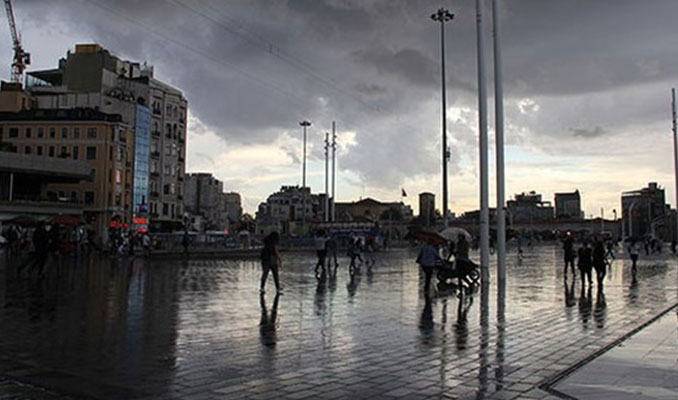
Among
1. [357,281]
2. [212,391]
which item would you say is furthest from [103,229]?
[212,391]

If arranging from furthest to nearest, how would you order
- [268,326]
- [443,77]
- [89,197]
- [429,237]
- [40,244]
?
1. [89,197]
2. [443,77]
3. [429,237]
4. [40,244]
5. [268,326]

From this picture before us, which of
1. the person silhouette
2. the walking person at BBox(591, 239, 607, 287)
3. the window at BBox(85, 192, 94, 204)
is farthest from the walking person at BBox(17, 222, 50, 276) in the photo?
the window at BBox(85, 192, 94, 204)

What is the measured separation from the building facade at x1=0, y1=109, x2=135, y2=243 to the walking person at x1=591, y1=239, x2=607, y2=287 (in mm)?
58403

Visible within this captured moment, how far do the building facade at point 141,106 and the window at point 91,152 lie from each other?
615 cm

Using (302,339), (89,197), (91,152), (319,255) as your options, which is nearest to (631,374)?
(302,339)

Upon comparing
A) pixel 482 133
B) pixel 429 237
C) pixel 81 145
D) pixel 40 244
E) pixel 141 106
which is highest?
pixel 141 106

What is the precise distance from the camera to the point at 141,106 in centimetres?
7719

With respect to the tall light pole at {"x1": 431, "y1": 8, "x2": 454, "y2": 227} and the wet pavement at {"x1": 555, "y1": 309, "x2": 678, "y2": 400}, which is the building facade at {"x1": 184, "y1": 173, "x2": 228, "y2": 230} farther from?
the wet pavement at {"x1": 555, "y1": 309, "x2": 678, "y2": 400}

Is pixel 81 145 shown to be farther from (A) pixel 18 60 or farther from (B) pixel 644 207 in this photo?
(B) pixel 644 207

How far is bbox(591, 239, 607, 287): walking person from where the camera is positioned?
20.6 meters

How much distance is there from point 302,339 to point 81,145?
6786cm

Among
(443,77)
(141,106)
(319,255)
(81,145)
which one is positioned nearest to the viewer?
(319,255)

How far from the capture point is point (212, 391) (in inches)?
251

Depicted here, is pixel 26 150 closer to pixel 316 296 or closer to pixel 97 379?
pixel 316 296
